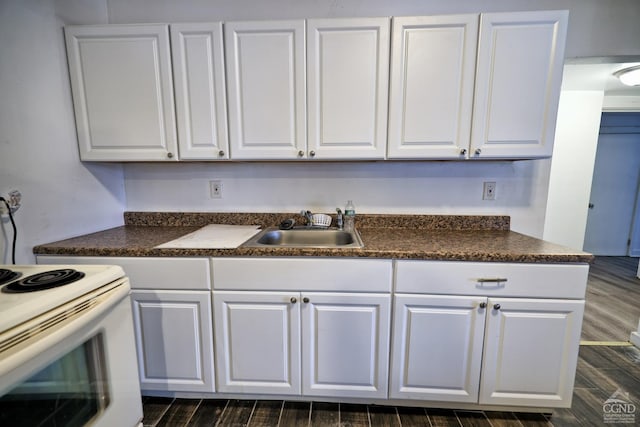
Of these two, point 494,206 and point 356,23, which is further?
point 494,206

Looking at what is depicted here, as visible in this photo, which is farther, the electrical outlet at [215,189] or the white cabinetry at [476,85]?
the electrical outlet at [215,189]

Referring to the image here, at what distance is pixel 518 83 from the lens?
130 cm

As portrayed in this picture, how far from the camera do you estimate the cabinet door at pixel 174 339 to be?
1242mm

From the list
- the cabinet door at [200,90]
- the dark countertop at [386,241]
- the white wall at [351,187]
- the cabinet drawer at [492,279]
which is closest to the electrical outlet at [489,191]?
the white wall at [351,187]

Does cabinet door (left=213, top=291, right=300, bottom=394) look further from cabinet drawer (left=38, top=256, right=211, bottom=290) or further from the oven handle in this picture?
the oven handle

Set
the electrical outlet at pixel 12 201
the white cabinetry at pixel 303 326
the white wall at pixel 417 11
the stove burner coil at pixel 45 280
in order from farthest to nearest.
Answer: the white wall at pixel 417 11
the white cabinetry at pixel 303 326
the electrical outlet at pixel 12 201
the stove burner coil at pixel 45 280

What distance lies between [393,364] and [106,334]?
1.15 m

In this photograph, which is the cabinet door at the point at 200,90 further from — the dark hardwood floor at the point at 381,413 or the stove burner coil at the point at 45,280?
the dark hardwood floor at the point at 381,413

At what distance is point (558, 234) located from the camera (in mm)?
3311

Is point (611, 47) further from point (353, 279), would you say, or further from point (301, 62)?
point (353, 279)

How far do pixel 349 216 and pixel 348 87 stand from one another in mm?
711

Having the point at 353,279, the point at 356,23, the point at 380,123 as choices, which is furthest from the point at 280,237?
the point at 356,23

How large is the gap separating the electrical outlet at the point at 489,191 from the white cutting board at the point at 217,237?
1430mm

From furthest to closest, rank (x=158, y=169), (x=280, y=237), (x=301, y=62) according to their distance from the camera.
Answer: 1. (x=158, y=169)
2. (x=280, y=237)
3. (x=301, y=62)
